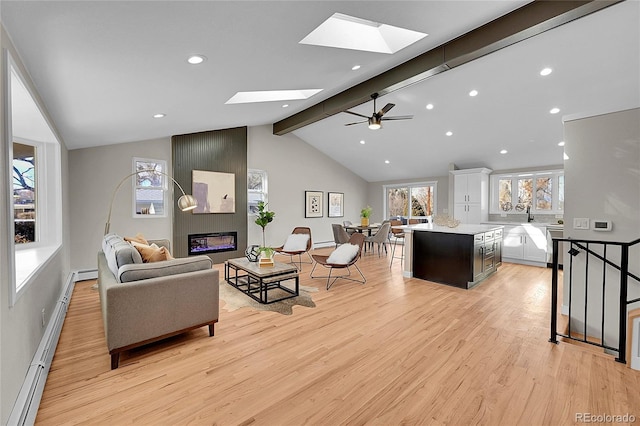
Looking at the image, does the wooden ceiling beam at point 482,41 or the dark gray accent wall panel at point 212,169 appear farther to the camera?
the dark gray accent wall panel at point 212,169

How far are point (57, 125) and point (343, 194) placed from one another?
741 cm

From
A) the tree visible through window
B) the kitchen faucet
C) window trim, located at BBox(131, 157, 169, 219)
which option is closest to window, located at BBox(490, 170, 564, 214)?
the kitchen faucet

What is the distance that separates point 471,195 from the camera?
741 cm

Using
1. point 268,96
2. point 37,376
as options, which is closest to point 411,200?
point 268,96

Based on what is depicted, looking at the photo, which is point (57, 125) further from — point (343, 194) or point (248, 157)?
point (343, 194)

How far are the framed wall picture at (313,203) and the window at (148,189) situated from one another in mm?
3884

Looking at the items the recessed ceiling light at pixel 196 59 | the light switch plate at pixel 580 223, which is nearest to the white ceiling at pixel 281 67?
the recessed ceiling light at pixel 196 59

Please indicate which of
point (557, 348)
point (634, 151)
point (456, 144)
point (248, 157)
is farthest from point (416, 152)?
point (557, 348)

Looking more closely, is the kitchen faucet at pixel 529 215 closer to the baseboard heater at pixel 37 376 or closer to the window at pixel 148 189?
the window at pixel 148 189

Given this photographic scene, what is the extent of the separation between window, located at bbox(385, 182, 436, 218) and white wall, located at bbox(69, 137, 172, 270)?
735cm

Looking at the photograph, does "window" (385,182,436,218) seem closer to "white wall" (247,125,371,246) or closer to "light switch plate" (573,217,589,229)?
"white wall" (247,125,371,246)

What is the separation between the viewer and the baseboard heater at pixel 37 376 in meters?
1.64

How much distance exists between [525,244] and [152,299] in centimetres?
716

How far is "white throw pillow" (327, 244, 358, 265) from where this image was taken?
469cm
